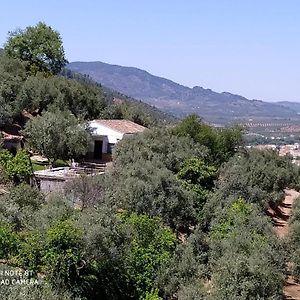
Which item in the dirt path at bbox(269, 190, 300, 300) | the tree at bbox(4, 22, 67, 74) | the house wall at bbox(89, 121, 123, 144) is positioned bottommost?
the dirt path at bbox(269, 190, 300, 300)

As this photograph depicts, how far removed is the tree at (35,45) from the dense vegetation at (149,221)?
16862 millimetres

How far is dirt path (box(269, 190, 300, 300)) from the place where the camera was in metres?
27.6

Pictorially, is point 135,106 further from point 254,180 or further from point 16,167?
point 16,167

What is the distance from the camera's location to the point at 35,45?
206ft

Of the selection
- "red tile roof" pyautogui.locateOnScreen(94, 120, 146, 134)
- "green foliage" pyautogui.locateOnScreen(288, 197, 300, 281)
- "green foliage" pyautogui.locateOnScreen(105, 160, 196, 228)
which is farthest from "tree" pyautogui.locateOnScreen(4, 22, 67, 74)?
"green foliage" pyautogui.locateOnScreen(288, 197, 300, 281)

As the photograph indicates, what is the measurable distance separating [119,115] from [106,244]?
38239 mm

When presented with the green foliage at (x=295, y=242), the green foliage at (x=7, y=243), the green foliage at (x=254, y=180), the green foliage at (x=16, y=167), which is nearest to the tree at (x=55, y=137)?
the green foliage at (x=16, y=167)

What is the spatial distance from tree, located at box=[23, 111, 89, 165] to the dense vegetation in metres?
0.08

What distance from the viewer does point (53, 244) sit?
796 inches

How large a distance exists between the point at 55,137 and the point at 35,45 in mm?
26606

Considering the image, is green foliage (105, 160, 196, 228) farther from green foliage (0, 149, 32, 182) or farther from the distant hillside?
the distant hillside

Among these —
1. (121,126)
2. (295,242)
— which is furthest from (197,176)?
(121,126)

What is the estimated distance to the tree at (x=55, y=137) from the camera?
1543 inches

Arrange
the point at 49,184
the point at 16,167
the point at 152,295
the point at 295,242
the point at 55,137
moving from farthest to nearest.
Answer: the point at 55,137, the point at 49,184, the point at 16,167, the point at 295,242, the point at 152,295
